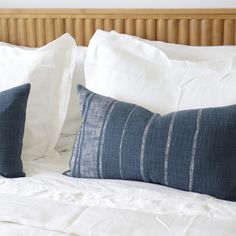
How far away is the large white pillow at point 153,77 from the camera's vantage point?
1.64m

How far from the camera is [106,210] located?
131 cm

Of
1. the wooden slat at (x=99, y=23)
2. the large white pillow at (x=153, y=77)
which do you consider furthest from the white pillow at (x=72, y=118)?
the wooden slat at (x=99, y=23)

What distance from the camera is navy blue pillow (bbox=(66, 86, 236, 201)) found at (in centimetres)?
142

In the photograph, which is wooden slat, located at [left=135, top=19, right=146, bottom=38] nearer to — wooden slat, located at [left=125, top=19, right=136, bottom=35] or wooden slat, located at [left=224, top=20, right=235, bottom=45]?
wooden slat, located at [left=125, top=19, right=136, bottom=35]

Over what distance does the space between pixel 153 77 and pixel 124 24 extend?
17.5 inches

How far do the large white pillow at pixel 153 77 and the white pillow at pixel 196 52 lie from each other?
80 millimetres

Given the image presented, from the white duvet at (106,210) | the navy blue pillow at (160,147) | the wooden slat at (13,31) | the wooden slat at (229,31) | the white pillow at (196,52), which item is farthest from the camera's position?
the wooden slat at (13,31)

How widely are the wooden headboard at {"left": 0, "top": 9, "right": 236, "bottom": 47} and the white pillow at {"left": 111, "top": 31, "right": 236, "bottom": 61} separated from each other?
106 mm

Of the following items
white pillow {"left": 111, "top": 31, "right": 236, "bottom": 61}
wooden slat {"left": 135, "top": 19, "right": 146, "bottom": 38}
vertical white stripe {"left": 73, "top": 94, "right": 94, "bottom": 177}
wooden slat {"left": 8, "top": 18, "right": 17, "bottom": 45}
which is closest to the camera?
vertical white stripe {"left": 73, "top": 94, "right": 94, "bottom": 177}

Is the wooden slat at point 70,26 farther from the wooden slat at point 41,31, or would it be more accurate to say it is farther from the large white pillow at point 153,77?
the large white pillow at point 153,77

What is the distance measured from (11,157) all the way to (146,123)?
18.9 inches

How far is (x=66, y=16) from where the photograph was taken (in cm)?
217

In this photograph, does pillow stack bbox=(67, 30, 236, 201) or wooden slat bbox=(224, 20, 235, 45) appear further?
wooden slat bbox=(224, 20, 235, 45)

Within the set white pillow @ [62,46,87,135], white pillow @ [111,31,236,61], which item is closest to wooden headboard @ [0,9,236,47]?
white pillow @ [111,31,236,61]
